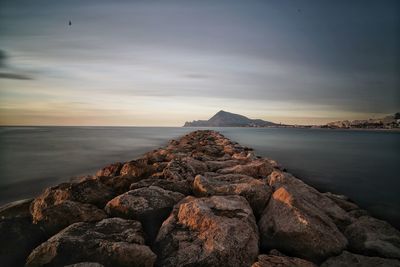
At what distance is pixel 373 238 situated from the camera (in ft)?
16.5

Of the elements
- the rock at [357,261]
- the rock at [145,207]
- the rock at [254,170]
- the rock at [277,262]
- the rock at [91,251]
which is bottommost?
the rock at [357,261]

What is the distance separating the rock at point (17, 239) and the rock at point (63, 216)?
153 mm

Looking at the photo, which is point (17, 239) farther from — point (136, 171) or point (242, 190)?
point (242, 190)

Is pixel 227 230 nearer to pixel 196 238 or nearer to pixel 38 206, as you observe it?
pixel 196 238

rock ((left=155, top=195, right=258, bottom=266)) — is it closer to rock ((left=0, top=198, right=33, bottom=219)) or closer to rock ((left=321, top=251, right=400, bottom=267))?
rock ((left=321, top=251, right=400, bottom=267))

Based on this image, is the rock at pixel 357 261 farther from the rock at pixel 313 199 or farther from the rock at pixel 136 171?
the rock at pixel 136 171

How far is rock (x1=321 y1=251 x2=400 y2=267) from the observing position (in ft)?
14.1

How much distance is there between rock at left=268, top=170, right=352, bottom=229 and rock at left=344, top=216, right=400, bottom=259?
36cm

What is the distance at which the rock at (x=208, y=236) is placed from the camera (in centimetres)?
405

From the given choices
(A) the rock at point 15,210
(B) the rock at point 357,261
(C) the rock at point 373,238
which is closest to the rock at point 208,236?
(B) the rock at point 357,261

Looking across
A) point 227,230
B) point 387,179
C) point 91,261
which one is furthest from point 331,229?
point 387,179

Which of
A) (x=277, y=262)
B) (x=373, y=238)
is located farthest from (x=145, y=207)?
(x=373, y=238)

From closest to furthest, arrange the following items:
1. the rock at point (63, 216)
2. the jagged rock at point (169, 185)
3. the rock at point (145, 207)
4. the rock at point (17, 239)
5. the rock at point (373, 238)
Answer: the rock at point (17, 239), the rock at point (373, 238), the rock at point (63, 216), the rock at point (145, 207), the jagged rock at point (169, 185)

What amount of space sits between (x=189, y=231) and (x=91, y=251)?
5.01ft
